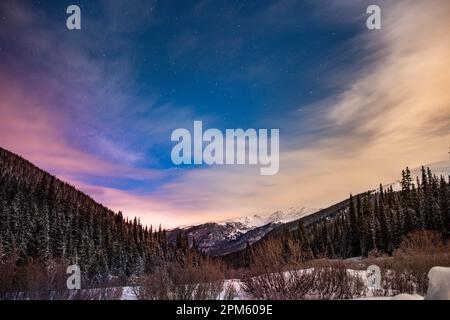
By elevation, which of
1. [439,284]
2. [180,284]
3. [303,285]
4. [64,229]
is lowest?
[303,285]

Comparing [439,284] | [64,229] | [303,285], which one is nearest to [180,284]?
[303,285]

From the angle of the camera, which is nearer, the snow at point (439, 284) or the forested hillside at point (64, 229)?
the snow at point (439, 284)

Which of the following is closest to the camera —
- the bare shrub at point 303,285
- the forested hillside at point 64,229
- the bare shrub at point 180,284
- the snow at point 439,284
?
the snow at point 439,284

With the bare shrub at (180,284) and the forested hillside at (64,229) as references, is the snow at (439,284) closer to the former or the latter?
the bare shrub at (180,284)

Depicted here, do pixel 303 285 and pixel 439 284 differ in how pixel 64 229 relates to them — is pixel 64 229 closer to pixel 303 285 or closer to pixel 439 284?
pixel 303 285

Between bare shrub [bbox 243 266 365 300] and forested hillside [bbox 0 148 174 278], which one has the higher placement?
forested hillside [bbox 0 148 174 278]

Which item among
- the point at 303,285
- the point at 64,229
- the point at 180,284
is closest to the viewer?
the point at 180,284

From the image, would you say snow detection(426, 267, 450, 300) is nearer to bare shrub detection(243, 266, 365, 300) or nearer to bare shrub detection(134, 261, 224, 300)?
bare shrub detection(243, 266, 365, 300)

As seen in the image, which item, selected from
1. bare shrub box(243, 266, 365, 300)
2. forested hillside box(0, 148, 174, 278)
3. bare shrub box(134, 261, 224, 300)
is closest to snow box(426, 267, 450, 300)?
bare shrub box(243, 266, 365, 300)

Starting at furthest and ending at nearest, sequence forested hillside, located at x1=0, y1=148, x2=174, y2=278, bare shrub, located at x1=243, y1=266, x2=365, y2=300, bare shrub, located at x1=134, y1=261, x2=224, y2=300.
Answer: forested hillside, located at x1=0, y1=148, x2=174, y2=278
bare shrub, located at x1=243, y1=266, x2=365, y2=300
bare shrub, located at x1=134, y1=261, x2=224, y2=300

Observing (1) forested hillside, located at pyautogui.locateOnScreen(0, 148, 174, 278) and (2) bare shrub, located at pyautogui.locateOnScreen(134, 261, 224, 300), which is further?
(1) forested hillside, located at pyautogui.locateOnScreen(0, 148, 174, 278)

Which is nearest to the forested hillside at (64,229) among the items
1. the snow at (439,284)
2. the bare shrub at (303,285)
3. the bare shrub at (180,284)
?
the bare shrub at (303,285)
